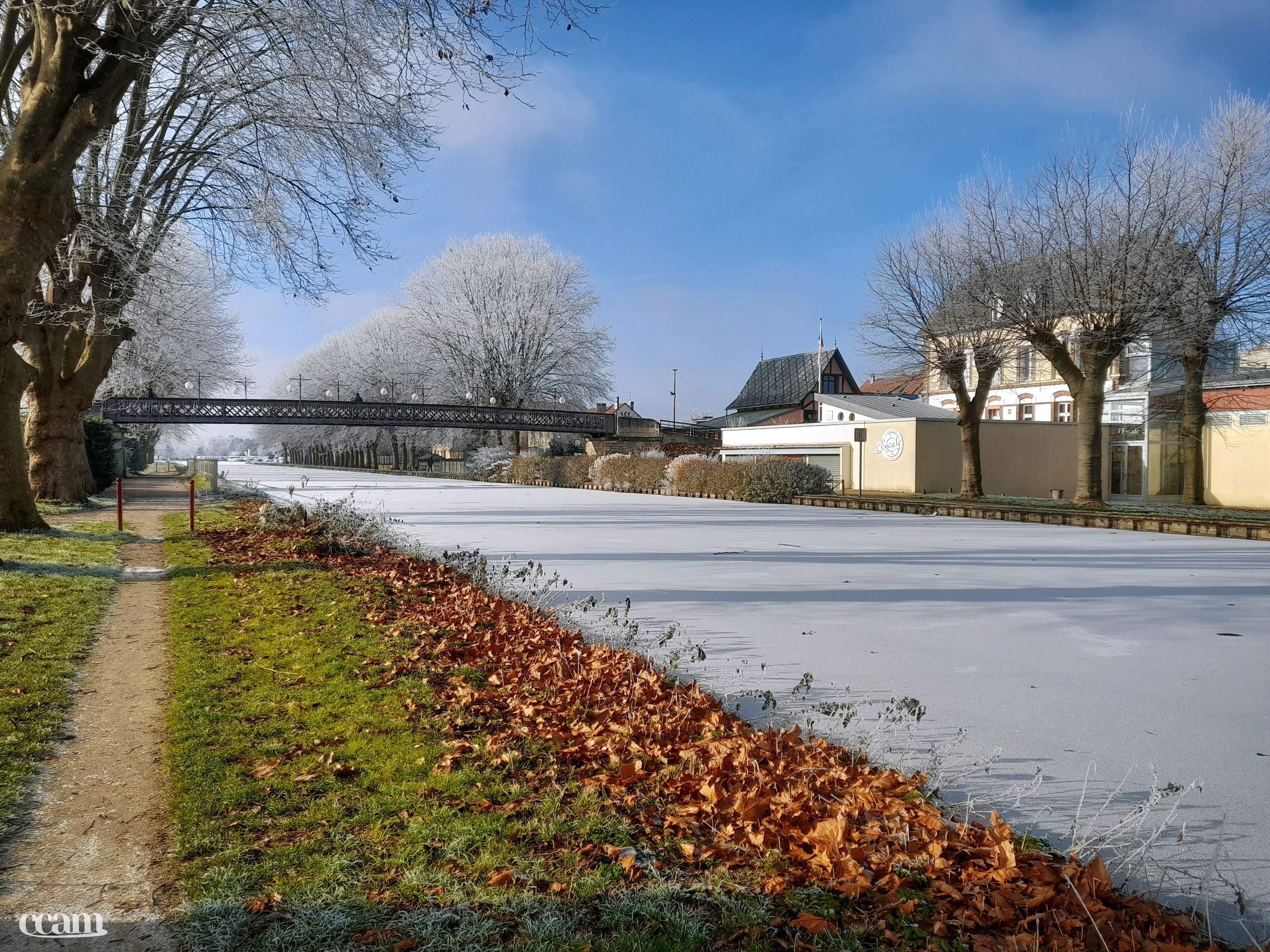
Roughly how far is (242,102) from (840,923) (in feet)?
39.9

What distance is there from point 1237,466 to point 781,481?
1363 cm

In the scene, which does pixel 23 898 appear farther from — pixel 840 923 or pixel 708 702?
pixel 708 702

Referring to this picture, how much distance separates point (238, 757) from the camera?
439 centimetres

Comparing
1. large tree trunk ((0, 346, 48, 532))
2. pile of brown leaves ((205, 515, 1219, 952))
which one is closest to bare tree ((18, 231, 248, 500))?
large tree trunk ((0, 346, 48, 532))

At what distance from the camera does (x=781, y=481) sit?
2742 cm

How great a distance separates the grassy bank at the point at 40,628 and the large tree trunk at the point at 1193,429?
81.9 feet

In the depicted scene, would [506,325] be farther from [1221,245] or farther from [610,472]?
[1221,245]

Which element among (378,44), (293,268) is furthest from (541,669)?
(293,268)

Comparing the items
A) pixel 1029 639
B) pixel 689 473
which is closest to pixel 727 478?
pixel 689 473

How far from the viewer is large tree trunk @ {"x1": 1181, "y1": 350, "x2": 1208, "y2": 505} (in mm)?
22594

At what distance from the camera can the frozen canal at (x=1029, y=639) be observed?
3850mm

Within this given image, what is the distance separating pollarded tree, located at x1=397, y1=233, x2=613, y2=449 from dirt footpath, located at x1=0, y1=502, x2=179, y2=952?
4972 cm

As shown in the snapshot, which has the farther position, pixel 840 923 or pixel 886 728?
pixel 886 728

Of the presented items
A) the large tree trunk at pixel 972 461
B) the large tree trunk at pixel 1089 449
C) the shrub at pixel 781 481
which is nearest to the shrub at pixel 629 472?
the shrub at pixel 781 481
